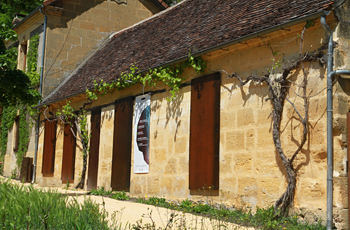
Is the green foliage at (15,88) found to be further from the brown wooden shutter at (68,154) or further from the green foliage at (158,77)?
the brown wooden shutter at (68,154)

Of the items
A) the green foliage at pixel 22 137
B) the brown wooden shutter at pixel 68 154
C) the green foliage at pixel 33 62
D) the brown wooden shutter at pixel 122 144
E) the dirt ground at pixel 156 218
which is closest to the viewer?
the dirt ground at pixel 156 218

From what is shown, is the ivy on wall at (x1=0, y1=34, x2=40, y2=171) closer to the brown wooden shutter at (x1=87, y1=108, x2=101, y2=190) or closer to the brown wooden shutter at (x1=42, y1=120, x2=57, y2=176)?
the brown wooden shutter at (x1=42, y1=120, x2=57, y2=176)

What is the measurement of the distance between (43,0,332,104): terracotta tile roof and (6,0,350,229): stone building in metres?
0.04

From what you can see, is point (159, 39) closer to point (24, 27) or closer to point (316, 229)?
point (316, 229)

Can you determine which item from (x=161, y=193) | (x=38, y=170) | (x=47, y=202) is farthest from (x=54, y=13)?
(x=47, y=202)

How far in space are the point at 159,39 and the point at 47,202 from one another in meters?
6.48

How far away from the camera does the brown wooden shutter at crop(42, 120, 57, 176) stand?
14.2m

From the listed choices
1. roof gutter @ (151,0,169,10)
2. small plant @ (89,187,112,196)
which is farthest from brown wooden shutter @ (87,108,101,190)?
roof gutter @ (151,0,169,10)

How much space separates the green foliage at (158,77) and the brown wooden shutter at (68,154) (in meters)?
2.47

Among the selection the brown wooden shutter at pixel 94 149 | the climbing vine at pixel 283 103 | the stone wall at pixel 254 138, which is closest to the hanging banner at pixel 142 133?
the stone wall at pixel 254 138

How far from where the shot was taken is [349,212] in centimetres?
594

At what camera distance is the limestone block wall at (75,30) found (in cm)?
1558

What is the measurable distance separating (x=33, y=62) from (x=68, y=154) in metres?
4.79

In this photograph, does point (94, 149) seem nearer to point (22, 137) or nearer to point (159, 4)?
point (22, 137)
